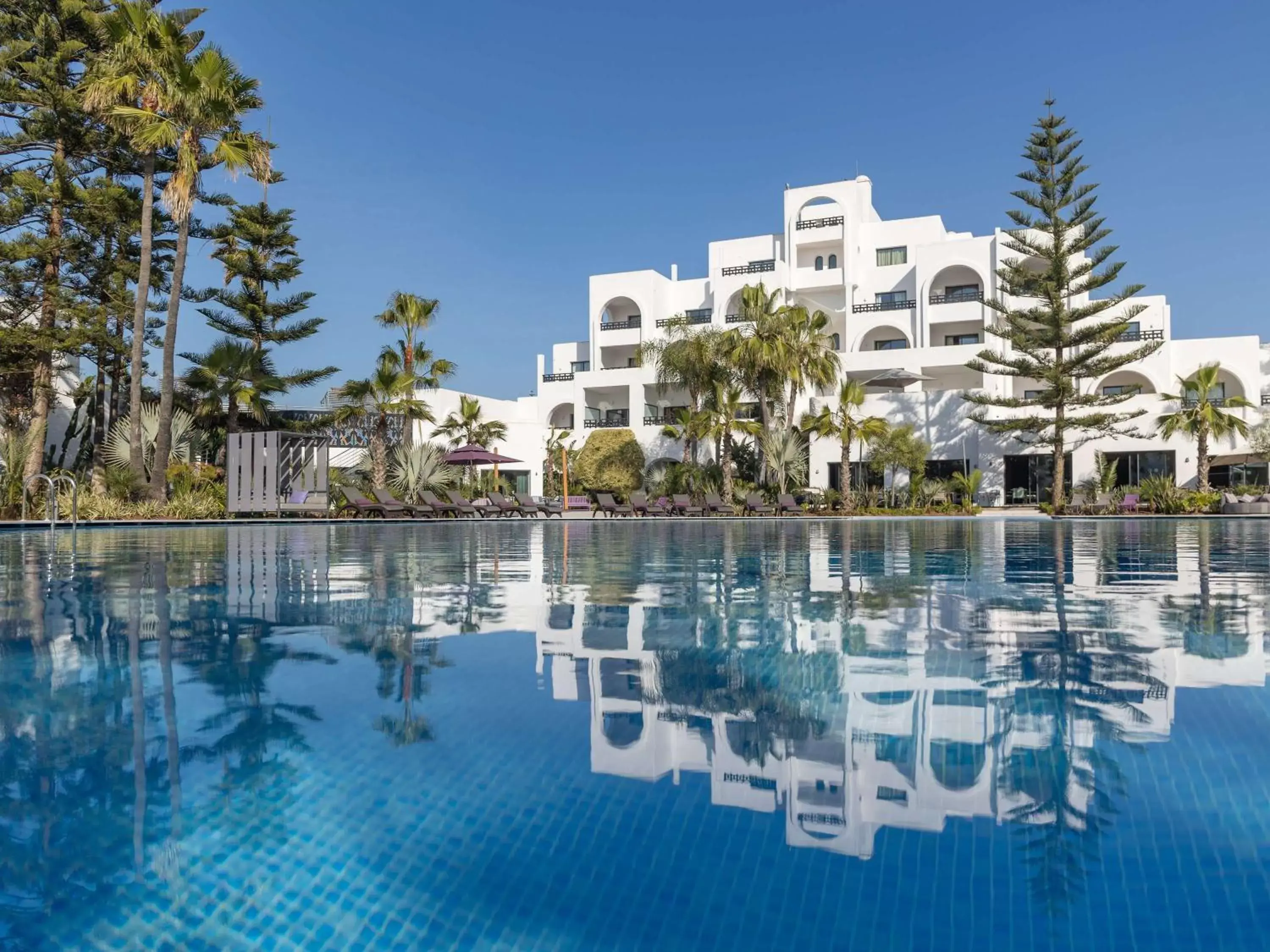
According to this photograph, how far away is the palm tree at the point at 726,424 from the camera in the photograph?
27609mm

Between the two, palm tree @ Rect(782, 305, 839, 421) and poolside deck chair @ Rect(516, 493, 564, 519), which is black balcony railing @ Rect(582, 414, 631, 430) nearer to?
poolside deck chair @ Rect(516, 493, 564, 519)

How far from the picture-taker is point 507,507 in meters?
24.8

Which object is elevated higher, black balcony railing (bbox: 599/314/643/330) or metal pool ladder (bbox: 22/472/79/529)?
black balcony railing (bbox: 599/314/643/330)

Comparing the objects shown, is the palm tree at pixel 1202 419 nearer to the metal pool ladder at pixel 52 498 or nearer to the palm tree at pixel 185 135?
the palm tree at pixel 185 135

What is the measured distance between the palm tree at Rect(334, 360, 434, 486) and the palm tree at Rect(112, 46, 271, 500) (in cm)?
619

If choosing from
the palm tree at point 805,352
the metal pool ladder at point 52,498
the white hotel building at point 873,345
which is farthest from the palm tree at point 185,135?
the palm tree at point 805,352

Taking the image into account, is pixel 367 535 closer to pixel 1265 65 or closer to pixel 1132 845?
pixel 1132 845

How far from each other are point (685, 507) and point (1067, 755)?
76.3ft

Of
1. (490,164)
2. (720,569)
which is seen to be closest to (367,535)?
(720,569)

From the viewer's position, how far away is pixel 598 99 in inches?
1281

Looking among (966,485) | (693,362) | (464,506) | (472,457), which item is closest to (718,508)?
(693,362)

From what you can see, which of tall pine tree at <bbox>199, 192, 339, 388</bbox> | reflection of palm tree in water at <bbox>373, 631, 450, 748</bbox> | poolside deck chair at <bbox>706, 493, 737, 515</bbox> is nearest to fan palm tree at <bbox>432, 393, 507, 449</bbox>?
tall pine tree at <bbox>199, 192, 339, 388</bbox>

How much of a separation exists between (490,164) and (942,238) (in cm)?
1801

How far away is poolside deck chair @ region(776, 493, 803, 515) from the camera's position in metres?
25.3
